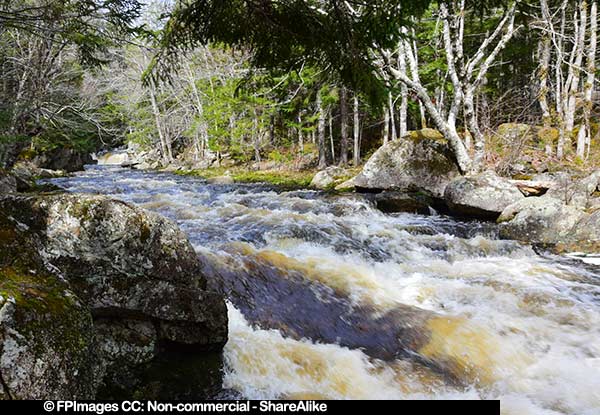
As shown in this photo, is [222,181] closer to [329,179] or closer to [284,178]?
[284,178]

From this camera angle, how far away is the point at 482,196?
35.1 feet

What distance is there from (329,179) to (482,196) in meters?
Answer: 7.63

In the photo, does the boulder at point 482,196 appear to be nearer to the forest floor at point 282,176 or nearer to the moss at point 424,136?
the moss at point 424,136

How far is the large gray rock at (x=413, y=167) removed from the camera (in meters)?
13.8

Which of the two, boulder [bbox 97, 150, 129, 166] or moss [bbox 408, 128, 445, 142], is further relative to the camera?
boulder [bbox 97, 150, 129, 166]

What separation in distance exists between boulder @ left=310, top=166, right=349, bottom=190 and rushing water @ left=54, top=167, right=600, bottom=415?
24.6 ft

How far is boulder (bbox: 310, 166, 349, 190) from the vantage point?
1664 cm

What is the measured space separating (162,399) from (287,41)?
4224mm

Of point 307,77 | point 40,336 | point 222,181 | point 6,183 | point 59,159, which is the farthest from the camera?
point 59,159

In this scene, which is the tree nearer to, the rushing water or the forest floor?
the rushing water

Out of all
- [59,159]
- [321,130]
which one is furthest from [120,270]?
[59,159]

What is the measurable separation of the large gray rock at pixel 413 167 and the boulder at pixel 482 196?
1.94m

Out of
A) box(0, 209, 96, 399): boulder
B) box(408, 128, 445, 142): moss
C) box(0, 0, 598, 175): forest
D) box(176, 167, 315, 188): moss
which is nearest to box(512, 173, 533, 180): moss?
box(0, 0, 598, 175): forest

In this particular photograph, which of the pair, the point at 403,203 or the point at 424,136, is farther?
the point at 424,136
